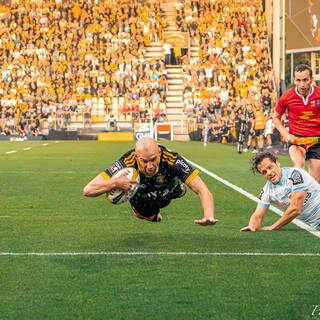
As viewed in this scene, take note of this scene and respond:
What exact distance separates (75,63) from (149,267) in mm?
43437

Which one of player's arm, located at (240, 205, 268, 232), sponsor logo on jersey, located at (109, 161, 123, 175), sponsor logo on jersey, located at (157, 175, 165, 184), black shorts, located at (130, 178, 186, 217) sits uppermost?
sponsor logo on jersey, located at (109, 161, 123, 175)

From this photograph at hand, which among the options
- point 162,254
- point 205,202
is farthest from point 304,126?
point 162,254

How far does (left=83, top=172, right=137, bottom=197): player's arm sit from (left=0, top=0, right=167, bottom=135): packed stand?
38.2 meters

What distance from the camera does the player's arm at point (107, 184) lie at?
238 inches

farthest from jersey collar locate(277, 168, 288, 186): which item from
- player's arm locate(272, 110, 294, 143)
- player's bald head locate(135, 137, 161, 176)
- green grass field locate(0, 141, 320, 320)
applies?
player's arm locate(272, 110, 294, 143)

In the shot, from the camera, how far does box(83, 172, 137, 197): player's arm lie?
19.8 ft

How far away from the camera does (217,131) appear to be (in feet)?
126

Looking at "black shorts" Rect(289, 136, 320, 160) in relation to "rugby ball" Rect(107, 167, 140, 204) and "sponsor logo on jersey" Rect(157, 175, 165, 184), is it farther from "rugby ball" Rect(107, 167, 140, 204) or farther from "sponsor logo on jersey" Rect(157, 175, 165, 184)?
"rugby ball" Rect(107, 167, 140, 204)

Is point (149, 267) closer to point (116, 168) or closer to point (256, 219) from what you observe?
point (116, 168)

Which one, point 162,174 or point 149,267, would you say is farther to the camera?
point 162,174

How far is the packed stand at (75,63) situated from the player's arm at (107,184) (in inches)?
1503

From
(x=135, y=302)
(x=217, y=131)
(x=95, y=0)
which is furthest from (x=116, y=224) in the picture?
(x=95, y=0)

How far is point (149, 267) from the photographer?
214 inches

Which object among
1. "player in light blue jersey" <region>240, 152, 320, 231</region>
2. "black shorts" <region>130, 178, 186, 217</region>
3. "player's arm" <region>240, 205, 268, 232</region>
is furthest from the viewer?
"player's arm" <region>240, 205, 268, 232</region>
